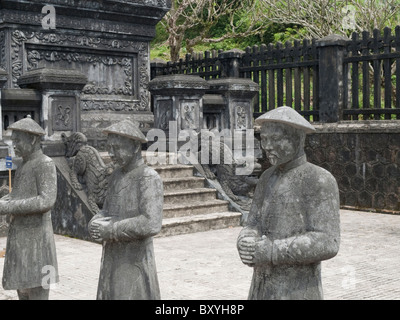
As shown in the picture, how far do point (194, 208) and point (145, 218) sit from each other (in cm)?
624

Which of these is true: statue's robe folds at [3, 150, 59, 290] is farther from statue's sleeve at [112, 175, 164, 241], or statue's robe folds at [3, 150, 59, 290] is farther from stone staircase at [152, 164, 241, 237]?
stone staircase at [152, 164, 241, 237]

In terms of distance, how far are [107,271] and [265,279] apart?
1316mm

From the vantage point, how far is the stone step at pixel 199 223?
32.4 feet

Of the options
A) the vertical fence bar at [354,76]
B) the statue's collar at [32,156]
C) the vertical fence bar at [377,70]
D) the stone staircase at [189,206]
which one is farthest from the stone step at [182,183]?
the statue's collar at [32,156]

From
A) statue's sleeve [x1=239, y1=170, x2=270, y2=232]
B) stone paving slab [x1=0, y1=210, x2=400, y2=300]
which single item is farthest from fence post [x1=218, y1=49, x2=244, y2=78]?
statue's sleeve [x1=239, y1=170, x2=270, y2=232]

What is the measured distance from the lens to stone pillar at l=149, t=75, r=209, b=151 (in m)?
12.4

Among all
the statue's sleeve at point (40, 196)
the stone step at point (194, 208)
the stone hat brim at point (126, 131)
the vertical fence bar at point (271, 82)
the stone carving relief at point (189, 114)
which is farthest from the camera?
the vertical fence bar at point (271, 82)

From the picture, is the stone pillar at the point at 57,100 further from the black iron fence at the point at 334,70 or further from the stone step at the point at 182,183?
the black iron fence at the point at 334,70

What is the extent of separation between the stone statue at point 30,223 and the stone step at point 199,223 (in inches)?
165

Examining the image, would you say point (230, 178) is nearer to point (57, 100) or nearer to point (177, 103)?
point (177, 103)

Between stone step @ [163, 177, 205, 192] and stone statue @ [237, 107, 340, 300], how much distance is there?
7.17m
